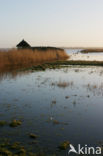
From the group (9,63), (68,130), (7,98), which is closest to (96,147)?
(68,130)

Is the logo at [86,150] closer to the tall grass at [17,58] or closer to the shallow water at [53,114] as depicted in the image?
the shallow water at [53,114]

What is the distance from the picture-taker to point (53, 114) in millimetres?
8391

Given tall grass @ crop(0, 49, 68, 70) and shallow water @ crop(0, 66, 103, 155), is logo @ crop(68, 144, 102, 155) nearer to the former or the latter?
shallow water @ crop(0, 66, 103, 155)

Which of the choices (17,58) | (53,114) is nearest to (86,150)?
(53,114)

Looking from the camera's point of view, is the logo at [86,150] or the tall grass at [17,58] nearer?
the logo at [86,150]

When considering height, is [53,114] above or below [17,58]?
below

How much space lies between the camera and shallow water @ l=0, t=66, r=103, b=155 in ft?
20.2

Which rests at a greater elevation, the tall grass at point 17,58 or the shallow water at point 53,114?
the tall grass at point 17,58

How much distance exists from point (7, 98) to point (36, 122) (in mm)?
3874

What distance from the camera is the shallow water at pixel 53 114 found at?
6.17m

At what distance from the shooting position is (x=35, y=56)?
116 feet

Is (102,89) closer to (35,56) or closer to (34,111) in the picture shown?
(34,111)

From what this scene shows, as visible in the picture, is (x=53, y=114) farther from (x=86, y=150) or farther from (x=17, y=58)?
(x=17, y=58)

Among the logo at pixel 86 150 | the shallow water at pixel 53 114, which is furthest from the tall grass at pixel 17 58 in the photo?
the logo at pixel 86 150
